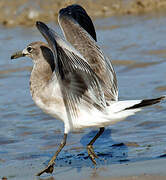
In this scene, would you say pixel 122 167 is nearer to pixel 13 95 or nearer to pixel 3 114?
pixel 3 114

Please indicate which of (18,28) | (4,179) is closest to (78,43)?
(4,179)

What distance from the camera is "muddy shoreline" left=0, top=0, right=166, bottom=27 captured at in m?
15.0

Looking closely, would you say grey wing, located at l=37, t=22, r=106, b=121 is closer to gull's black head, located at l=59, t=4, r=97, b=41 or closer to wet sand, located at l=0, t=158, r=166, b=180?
wet sand, located at l=0, t=158, r=166, b=180

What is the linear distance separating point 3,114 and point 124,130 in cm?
206

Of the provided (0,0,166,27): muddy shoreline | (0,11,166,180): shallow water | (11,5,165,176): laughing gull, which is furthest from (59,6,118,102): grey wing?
(0,0,166,27): muddy shoreline

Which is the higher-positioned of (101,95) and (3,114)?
(101,95)

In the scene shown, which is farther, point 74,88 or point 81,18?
point 81,18

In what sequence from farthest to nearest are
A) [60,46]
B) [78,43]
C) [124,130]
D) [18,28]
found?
[18,28] < [124,130] < [78,43] < [60,46]

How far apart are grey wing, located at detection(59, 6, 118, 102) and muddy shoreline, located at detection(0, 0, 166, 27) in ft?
26.8

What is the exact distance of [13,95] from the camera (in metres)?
8.92

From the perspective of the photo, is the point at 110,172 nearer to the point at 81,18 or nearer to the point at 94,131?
the point at 94,131

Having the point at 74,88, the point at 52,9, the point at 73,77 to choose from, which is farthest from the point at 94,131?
the point at 52,9

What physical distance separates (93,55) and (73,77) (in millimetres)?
1041

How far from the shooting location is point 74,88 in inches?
218
